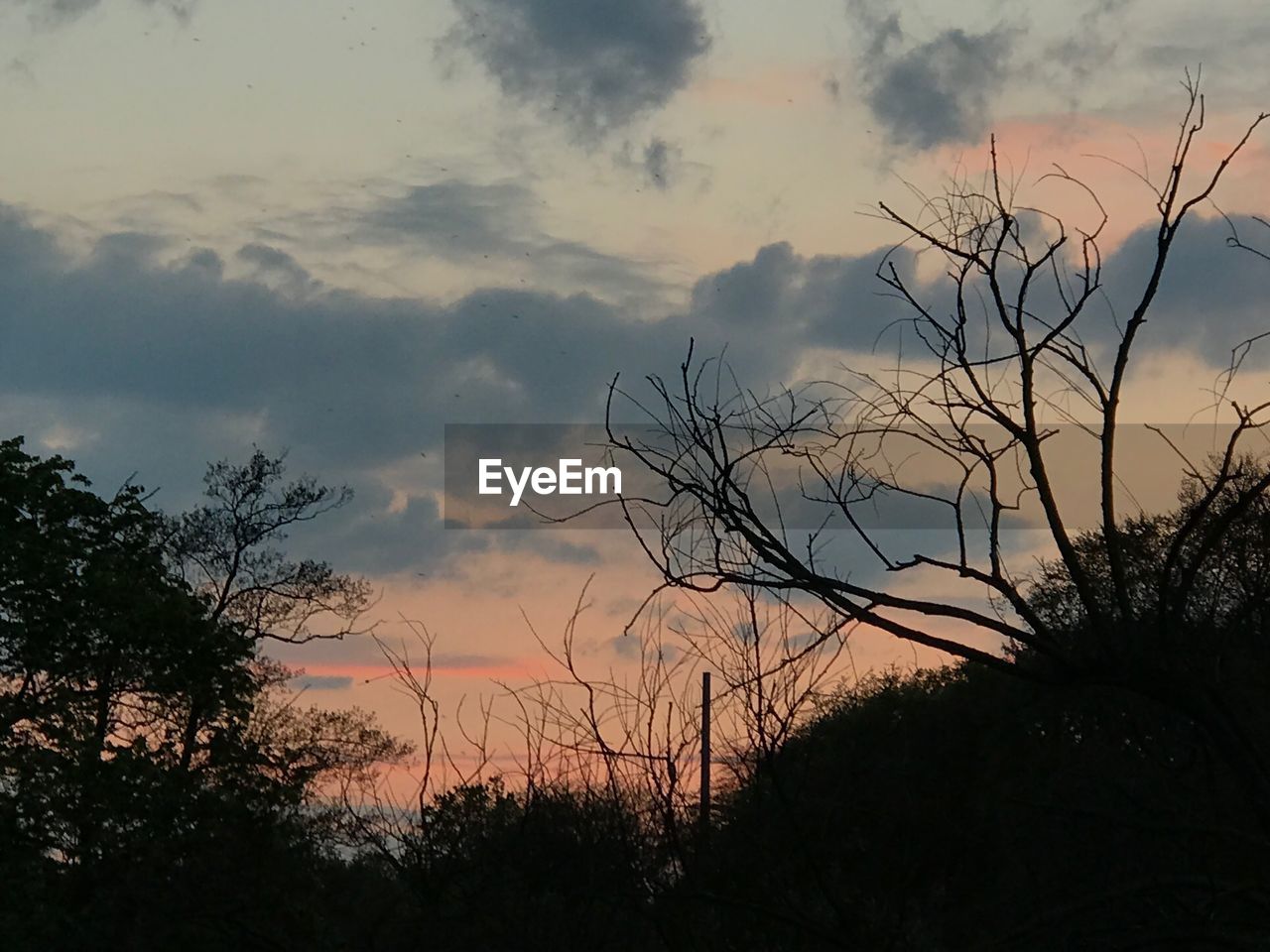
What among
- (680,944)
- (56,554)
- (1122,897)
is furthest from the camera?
(56,554)

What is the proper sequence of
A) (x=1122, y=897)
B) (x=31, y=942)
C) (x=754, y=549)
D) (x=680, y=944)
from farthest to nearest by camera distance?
(x=31, y=942) → (x=680, y=944) → (x=754, y=549) → (x=1122, y=897)

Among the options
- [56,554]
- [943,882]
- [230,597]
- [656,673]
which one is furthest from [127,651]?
[656,673]

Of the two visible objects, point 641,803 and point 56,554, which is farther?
point 56,554

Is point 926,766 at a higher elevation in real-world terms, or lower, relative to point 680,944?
higher

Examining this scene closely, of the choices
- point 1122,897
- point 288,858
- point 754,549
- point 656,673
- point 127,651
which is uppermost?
point 127,651

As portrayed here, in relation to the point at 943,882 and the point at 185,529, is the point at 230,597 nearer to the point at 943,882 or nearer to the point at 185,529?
the point at 185,529

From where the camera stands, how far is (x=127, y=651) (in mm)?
21750

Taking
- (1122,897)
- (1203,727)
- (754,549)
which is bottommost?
(1122,897)

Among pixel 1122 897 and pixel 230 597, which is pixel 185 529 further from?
pixel 1122 897

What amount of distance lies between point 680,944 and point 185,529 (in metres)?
25.0

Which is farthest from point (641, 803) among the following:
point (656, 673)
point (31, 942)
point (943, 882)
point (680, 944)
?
point (943, 882)

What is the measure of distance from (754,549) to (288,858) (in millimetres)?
16384

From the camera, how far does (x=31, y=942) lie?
18078 mm

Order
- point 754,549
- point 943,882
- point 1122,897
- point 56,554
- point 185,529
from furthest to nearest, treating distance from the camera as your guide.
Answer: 1. point 185,529
2. point 943,882
3. point 56,554
4. point 754,549
5. point 1122,897
